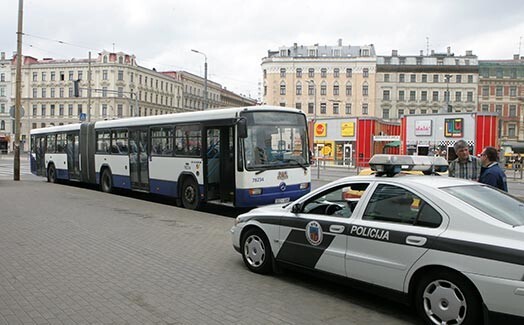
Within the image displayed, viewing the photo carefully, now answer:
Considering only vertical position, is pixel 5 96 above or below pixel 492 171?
above

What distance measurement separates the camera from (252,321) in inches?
183

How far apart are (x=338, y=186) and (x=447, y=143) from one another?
37.3m

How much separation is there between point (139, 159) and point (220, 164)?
4.22m

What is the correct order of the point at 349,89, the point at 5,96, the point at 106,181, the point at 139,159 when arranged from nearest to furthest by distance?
the point at 139,159, the point at 106,181, the point at 349,89, the point at 5,96

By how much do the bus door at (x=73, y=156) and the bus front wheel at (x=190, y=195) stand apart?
8.24 meters

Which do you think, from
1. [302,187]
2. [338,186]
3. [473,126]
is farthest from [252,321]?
[473,126]

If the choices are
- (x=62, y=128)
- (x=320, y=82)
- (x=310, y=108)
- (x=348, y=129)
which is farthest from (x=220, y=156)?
(x=320, y=82)

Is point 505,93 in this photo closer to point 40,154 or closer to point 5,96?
point 40,154

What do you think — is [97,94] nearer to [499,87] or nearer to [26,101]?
[26,101]

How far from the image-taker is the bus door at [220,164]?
12.0 metres

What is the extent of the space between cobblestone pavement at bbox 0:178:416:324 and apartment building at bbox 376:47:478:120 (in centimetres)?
8887

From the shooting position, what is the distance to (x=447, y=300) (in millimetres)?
4242

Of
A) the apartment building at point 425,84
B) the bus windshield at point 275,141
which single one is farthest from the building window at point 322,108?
the bus windshield at point 275,141

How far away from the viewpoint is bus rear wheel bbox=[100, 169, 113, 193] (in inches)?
683
